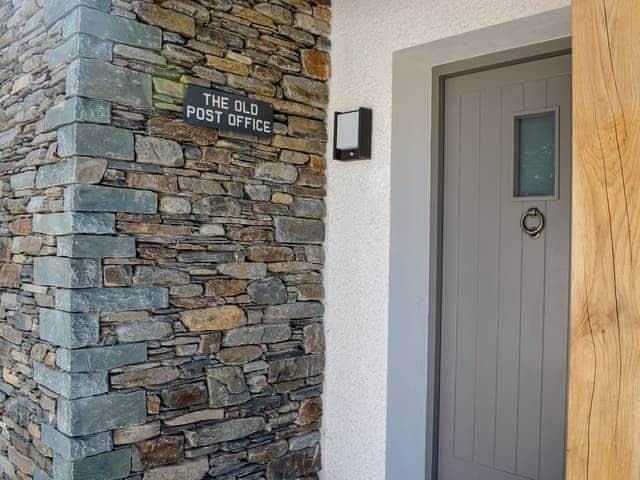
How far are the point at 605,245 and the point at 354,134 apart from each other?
6.16ft

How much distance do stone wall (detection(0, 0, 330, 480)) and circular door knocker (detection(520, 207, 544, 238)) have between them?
1.11 meters

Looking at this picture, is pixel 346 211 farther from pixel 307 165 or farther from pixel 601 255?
pixel 601 255

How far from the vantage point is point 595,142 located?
5.14ft

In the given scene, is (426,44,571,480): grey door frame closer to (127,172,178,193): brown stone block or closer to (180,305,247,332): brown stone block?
(180,305,247,332): brown stone block

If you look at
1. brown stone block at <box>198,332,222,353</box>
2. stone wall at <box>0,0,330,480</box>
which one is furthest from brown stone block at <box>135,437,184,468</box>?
brown stone block at <box>198,332,222,353</box>

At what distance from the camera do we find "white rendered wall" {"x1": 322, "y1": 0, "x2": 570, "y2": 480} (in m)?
3.20

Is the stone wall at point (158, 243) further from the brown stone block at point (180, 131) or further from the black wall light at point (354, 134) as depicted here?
the black wall light at point (354, 134)

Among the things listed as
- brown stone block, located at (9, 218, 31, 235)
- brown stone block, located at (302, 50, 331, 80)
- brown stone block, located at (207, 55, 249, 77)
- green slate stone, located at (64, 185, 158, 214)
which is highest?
brown stone block, located at (302, 50, 331, 80)

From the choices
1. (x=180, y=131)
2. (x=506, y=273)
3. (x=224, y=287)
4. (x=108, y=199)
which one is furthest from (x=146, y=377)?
(x=506, y=273)

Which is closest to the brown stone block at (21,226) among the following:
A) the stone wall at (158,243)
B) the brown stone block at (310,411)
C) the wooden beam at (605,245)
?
the stone wall at (158,243)

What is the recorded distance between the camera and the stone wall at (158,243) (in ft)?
8.59

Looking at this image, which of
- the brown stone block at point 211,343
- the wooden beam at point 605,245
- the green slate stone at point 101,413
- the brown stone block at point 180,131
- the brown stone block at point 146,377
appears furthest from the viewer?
the brown stone block at point 211,343

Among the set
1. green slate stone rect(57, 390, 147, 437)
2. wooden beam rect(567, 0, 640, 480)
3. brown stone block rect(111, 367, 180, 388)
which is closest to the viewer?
wooden beam rect(567, 0, 640, 480)

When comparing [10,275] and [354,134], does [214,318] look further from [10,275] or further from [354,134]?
[354,134]
